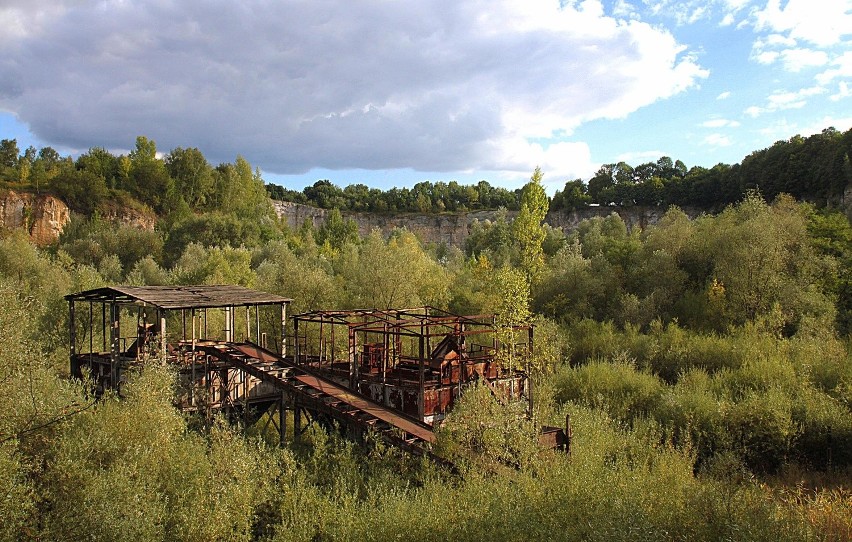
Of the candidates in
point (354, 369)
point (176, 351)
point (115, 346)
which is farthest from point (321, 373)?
point (115, 346)

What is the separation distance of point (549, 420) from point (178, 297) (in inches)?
592

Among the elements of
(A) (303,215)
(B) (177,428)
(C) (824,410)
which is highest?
(A) (303,215)

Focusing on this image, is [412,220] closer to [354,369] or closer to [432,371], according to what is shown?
[354,369]

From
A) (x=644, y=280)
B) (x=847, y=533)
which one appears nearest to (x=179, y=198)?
(x=644, y=280)

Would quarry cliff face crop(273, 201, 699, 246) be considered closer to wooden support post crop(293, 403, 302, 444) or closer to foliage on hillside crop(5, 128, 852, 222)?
foliage on hillside crop(5, 128, 852, 222)

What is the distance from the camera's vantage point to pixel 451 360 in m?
21.0

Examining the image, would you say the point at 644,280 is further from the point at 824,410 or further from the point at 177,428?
the point at 177,428

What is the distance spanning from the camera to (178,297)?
23.7m

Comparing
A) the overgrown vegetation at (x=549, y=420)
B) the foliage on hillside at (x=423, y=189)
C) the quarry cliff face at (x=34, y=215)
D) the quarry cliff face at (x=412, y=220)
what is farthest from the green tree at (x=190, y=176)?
the overgrown vegetation at (x=549, y=420)

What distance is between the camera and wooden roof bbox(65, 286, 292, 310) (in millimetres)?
22031

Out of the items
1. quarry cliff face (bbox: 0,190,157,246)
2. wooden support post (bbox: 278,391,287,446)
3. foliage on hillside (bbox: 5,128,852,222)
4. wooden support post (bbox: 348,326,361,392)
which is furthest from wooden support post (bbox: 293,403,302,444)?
quarry cliff face (bbox: 0,190,157,246)

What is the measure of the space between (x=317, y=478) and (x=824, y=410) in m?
20.5

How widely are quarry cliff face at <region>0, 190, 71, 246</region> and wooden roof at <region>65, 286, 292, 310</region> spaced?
181ft

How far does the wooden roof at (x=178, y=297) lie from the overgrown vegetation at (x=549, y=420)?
2.62 metres
